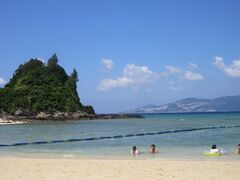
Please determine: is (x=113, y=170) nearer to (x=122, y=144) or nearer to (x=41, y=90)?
(x=122, y=144)

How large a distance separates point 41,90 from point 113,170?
108 metres

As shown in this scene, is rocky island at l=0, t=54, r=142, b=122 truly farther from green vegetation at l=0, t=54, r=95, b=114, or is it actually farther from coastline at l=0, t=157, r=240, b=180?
coastline at l=0, t=157, r=240, b=180

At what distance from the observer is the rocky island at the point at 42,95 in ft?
378

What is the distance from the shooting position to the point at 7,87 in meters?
132

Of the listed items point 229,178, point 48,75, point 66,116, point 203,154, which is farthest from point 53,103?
point 229,178

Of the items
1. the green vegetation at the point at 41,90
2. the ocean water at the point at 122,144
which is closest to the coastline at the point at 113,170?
the ocean water at the point at 122,144

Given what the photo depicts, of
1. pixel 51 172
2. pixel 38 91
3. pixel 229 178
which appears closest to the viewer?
pixel 229 178

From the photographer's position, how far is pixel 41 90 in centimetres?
12369

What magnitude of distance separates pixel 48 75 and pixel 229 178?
386ft

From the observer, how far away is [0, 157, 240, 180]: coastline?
16.6m

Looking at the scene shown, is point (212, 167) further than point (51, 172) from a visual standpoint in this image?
Yes

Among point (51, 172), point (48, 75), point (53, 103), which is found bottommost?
point (51, 172)

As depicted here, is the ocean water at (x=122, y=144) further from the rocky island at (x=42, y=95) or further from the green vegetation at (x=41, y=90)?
the green vegetation at (x=41, y=90)

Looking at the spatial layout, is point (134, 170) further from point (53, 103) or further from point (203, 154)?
point (53, 103)
